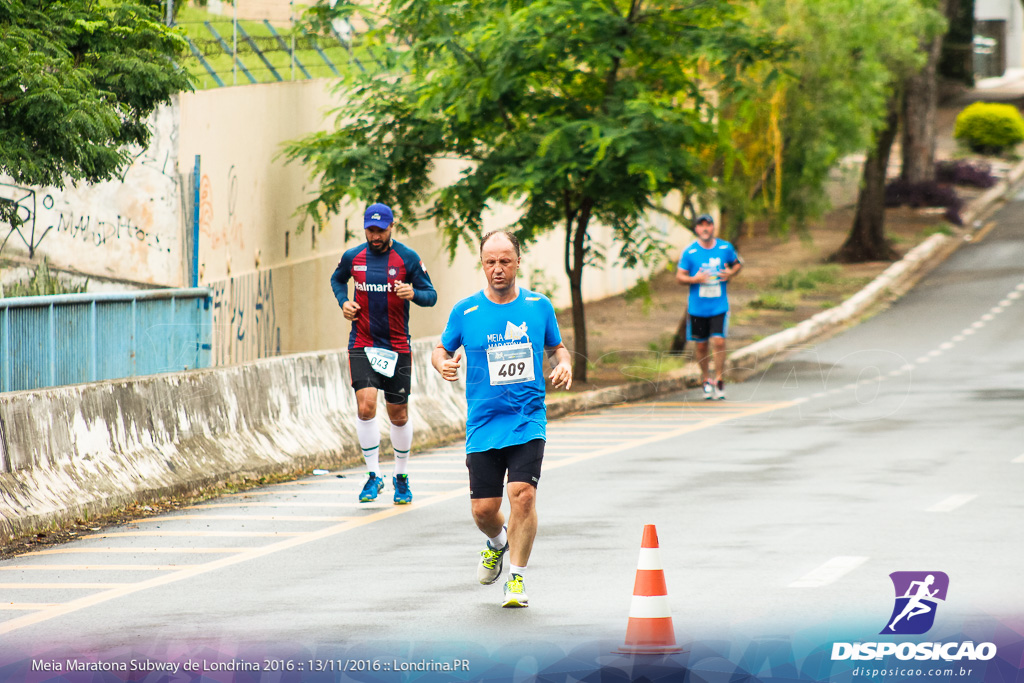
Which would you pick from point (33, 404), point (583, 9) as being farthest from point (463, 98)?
point (33, 404)

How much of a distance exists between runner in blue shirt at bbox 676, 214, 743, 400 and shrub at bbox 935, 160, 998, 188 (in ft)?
117

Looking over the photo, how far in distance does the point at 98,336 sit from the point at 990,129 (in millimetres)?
52934

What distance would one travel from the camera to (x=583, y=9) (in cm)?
1758

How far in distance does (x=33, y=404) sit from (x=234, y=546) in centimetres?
184

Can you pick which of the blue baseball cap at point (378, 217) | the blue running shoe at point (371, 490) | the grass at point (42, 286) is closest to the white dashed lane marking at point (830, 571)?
the blue running shoe at point (371, 490)

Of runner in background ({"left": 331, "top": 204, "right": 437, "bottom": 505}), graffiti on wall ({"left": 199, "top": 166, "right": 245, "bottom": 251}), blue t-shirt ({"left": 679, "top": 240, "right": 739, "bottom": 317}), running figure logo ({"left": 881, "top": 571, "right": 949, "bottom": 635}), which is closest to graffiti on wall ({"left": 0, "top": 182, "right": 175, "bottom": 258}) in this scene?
graffiti on wall ({"left": 199, "top": 166, "right": 245, "bottom": 251})

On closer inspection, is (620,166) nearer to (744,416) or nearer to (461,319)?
(744,416)

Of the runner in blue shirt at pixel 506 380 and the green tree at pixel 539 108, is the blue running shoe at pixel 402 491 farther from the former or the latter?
the green tree at pixel 539 108

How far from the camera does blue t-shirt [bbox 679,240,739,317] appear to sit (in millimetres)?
17812

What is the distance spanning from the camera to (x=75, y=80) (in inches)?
399

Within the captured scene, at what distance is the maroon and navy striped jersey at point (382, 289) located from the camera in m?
10.7

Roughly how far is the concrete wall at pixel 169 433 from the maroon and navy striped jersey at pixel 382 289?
1728 millimetres

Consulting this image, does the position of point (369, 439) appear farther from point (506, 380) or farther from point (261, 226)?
point (261, 226)

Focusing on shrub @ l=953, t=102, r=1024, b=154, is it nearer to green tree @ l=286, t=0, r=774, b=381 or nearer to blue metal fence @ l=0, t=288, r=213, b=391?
green tree @ l=286, t=0, r=774, b=381
